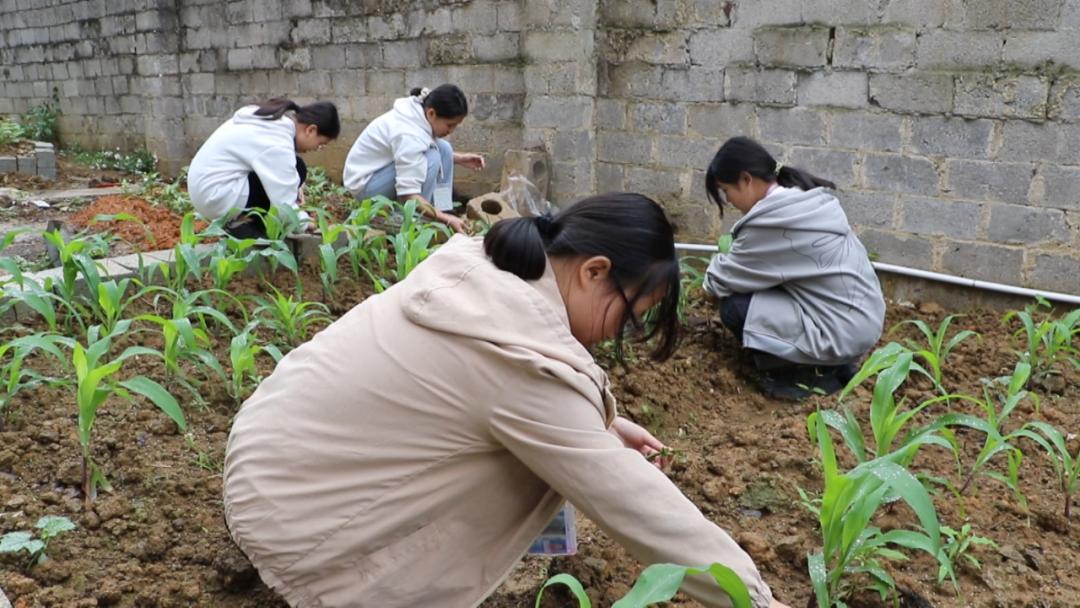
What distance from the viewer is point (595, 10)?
5172 millimetres

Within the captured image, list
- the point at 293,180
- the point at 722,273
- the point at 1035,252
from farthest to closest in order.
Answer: the point at 293,180
the point at 1035,252
the point at 722,273

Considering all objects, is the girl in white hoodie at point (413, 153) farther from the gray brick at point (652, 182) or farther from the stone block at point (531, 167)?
the gray brick at point (652, 182)

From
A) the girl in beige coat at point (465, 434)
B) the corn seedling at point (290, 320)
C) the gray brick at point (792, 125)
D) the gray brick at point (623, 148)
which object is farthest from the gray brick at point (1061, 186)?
the corn seedling at point (290, 320)

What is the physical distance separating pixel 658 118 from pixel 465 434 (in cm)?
412

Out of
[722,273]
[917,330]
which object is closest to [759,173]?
[722,273]

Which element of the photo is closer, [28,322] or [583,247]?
[583,247]

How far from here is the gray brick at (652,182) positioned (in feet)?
17.2

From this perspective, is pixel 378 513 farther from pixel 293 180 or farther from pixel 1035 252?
pixel 1035 252

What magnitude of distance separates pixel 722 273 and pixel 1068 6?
1.96 metres

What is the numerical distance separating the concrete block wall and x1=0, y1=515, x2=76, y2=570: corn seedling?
3913 mm

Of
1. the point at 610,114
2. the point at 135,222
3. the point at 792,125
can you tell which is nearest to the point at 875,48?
the point at 792,125

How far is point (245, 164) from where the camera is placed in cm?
448

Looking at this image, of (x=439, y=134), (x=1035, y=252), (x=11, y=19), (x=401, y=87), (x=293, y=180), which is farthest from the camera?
(x=11, y=19)

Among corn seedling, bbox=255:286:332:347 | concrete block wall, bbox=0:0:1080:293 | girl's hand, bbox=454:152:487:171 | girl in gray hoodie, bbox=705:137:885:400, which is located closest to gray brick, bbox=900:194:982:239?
concrete block wall, bbox=0:0:1080:293
